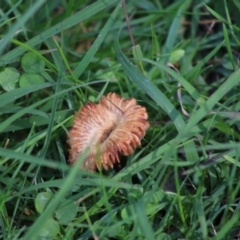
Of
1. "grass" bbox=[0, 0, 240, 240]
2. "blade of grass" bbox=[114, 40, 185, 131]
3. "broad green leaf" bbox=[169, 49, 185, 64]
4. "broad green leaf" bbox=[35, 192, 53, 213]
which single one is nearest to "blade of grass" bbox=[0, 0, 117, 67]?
"grass" bbox=[0, 0, 240, 240]

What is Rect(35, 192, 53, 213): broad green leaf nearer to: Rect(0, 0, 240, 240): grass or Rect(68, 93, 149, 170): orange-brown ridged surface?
Rect(0, 0, 240, 240): grass

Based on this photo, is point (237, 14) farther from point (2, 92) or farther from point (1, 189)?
point (1, 189)

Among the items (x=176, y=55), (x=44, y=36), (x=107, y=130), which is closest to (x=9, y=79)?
(x=44, y=36)

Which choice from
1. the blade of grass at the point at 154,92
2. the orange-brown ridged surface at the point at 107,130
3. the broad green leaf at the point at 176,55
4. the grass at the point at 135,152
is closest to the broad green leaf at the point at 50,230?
the grass at the point at 135,152

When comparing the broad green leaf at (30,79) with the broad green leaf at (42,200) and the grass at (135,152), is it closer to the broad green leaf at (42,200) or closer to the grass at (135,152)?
the grass at (135,152)

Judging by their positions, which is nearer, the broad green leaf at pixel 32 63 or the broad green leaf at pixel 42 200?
the broad green leaf at pixel 42 200

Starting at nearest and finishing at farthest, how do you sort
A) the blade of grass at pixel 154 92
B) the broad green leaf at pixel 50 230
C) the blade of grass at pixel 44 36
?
the broad green leaf at pixel 50 230
the blade of grass at pixel 154 92
the blade of grass at pixel 44 36
